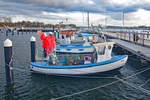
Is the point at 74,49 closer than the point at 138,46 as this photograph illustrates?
No

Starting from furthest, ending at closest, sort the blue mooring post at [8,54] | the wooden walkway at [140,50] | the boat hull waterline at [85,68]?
the wooden walkway at [140,50] < the boat hull waterline at [85,68] < the blue mooring post at [8,54]

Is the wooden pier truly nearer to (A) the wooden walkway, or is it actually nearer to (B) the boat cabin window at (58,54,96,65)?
(A) the wooden walkway

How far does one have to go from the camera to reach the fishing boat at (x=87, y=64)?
13898 mm

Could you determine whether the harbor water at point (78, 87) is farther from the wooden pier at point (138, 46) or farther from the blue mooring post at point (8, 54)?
the wooden pier at point (138, 46)

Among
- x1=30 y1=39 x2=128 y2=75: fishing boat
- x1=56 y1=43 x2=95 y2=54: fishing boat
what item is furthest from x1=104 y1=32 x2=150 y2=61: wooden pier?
x1=56 y1=43 x2=95 y2=54: fishing boat

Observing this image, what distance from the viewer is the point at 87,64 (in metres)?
13.9

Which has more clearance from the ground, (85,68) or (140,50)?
(140,50)

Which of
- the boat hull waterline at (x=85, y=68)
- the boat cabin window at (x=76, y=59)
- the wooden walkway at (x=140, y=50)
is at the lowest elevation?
the boat hull waterline at (x=85, y=68)

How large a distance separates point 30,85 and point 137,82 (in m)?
8.55

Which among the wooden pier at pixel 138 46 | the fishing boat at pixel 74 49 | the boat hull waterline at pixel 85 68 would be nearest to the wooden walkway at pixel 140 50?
the wooden pier at pixel 138 46

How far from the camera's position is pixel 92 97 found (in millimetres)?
10570

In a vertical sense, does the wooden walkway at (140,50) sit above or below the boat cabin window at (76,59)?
above

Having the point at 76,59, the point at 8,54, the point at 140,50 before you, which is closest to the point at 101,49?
the point at 76,59

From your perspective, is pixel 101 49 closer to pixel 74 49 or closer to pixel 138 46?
pixel 138 46
